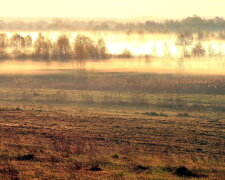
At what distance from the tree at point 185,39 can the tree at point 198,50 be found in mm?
2884

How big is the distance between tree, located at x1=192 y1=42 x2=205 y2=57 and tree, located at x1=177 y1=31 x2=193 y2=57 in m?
2.88

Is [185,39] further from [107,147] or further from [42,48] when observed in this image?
[107,147]

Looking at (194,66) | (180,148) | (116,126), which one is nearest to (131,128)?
(116,126)

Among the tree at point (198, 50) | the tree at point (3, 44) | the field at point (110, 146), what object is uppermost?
the tree at point (3, 44)

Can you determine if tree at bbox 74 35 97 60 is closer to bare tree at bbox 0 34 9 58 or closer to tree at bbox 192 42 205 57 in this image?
bare tree at bbox 0 34 9 58

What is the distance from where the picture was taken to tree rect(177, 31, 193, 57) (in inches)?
6117

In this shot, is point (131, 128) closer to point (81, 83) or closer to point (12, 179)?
point (12, 179)

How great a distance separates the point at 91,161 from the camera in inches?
802

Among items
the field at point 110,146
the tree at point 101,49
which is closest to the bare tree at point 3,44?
the tree at point 101,49

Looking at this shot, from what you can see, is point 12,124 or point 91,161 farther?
point 12,124

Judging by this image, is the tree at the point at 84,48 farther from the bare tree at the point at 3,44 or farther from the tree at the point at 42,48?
the bare tree at the point at 3,44

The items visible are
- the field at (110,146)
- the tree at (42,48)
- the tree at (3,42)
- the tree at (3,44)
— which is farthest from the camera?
the tree at (3,42)

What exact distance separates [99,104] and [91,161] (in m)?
33.1

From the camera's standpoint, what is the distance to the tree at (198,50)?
511 ft
